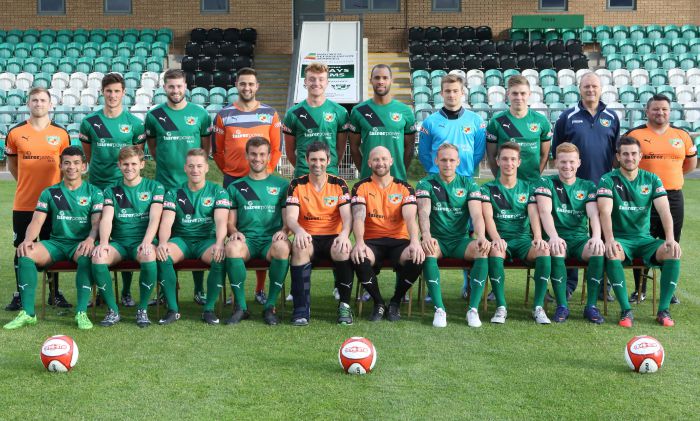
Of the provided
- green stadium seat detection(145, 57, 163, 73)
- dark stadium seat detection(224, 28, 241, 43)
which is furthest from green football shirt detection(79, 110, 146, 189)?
dark stadium seat detection(224, 28, 241, 43)

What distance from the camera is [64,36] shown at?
76.8 ft

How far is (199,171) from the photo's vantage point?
6469 millimetres

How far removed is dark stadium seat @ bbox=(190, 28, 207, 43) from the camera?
2298 cm

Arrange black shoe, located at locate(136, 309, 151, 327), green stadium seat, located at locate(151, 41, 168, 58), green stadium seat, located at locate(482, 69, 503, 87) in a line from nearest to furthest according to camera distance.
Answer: black shoe, located at locate(136, 309, 151, 327), green stadium seat, located at locate(482, 69, 503, 87), green stadium seat, located at locate(151, 41, 168, 58)

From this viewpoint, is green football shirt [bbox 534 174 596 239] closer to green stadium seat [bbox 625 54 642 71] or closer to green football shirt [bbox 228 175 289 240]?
green football shirt [bbox 228 175 289 240]

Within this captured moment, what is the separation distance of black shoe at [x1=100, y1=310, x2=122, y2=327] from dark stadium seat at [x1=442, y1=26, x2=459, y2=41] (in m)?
17.6

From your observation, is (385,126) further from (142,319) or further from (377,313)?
(142,319)

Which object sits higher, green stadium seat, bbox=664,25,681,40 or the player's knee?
green stadium seat, bbox=664,25,681,40

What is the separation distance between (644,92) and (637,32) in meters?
4.39

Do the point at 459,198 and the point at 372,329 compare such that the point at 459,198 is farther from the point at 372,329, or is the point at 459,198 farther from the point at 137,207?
the point at 137,207

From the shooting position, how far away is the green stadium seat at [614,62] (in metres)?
21.1

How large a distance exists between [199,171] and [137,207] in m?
0.55

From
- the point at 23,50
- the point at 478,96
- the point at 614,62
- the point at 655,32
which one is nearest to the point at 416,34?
the point at 478,96

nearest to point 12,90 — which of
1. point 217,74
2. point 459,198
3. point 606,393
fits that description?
point 217,74
